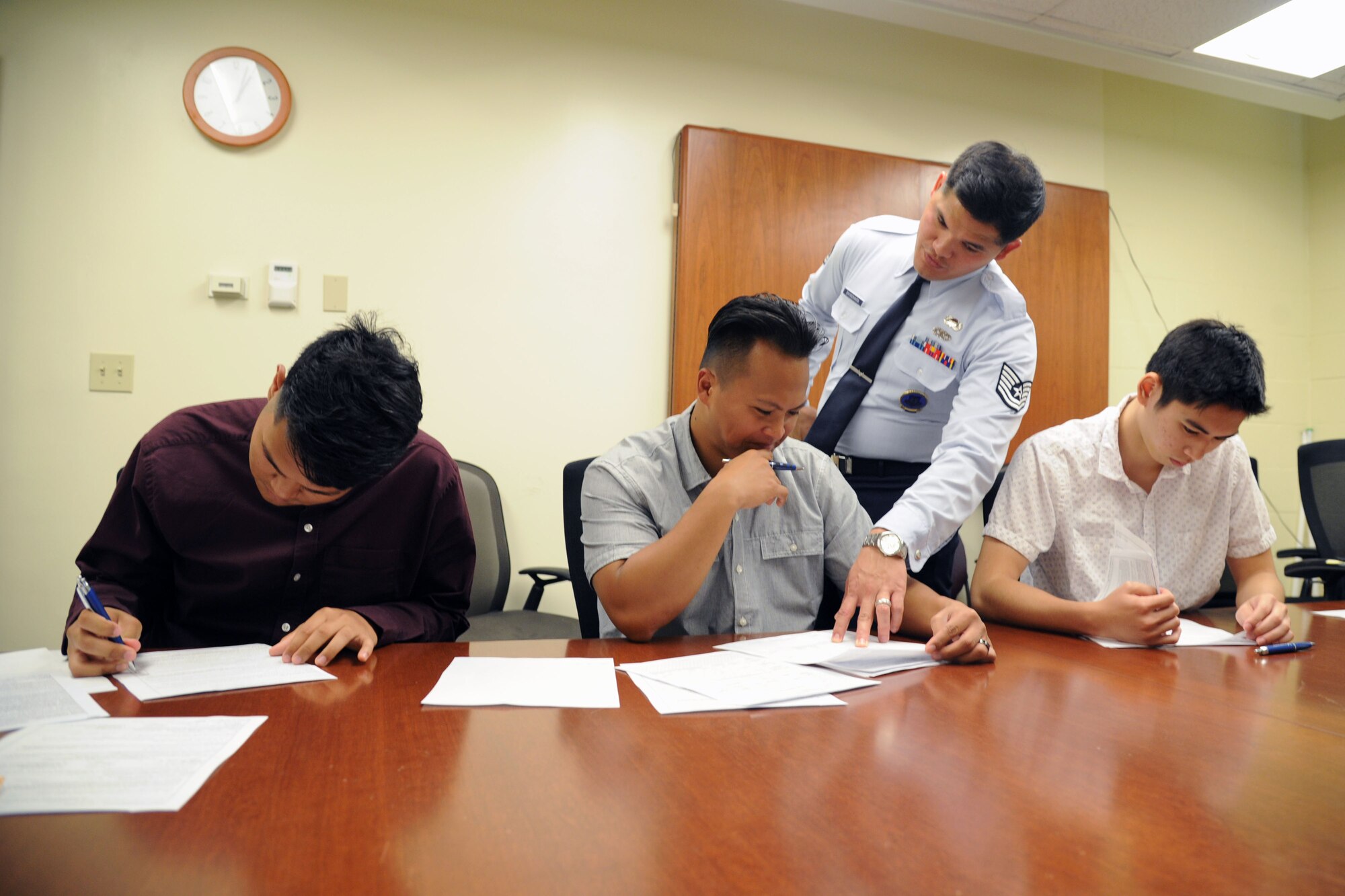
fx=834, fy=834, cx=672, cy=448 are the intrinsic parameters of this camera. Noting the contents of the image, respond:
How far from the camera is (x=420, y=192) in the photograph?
277 centimetres

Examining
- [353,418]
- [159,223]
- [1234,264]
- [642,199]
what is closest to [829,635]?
[353,418]

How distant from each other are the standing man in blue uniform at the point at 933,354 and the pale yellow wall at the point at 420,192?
→ 1.14 meters

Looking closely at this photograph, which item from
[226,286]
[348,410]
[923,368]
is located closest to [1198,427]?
[923,368]

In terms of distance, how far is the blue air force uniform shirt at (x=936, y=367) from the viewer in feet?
5.39

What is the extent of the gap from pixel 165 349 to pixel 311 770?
91.2 inches

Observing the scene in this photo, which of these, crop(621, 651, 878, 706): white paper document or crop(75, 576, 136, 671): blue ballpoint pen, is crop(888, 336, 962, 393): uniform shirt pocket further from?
crop(75, 576, 136, 671): blue ballpoint pen

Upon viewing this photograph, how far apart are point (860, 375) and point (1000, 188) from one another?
0.50 m

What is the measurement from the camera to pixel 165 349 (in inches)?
101

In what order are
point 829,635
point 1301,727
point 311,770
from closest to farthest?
point 311,770
point 1301,727
point 829,635

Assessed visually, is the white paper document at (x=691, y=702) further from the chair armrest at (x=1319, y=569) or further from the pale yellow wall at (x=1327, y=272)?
the pale yellow wall at (x=1327, y=272)

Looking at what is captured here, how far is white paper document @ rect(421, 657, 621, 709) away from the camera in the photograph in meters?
0.90

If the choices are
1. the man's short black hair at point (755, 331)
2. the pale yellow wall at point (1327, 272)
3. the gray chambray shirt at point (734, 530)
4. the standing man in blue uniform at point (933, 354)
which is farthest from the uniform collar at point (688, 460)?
the pale yellow wall at point (1327, 272)

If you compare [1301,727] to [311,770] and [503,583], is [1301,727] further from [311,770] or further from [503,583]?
[503,583]

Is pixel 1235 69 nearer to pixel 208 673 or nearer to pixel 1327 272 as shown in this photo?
pixel 1327 272
